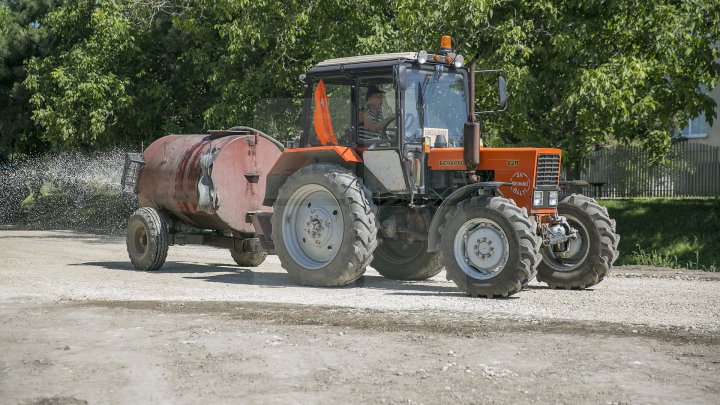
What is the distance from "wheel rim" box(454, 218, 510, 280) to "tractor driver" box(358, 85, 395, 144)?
5.96 ft

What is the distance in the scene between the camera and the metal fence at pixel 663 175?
33031mm

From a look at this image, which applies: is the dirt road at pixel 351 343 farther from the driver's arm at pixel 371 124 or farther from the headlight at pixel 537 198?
the driver's arm at pixel 371 124

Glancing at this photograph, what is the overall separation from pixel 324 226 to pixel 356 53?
8954 millimetres

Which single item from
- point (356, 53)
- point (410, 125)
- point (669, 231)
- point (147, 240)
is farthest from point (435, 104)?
point (669, 231)

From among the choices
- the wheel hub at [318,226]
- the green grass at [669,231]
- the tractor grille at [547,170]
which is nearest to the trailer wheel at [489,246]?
the tractor grille at [547,170]

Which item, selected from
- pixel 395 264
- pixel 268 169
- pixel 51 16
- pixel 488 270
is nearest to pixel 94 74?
pixel 51 16

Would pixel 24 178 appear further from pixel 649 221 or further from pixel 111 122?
pixel 649 221

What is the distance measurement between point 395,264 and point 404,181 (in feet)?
6.39

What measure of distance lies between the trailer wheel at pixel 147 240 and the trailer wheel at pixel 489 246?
207 inches

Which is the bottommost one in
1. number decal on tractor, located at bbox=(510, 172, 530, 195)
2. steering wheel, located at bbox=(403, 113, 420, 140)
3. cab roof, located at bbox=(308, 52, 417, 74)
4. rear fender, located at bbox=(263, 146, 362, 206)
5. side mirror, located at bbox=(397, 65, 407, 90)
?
number decal on tractor, located at bbox=(510, 172, 530, 195)

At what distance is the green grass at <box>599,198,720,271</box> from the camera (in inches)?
830

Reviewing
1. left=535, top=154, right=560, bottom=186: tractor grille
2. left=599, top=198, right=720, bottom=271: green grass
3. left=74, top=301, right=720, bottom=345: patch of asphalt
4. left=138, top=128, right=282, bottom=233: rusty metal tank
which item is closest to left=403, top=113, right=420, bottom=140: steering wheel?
left=535, top=154, right=560, bottom=186: tractor grille

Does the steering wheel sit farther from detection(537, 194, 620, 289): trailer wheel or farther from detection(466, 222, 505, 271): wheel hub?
detection(537, 194, 620, 289): trailer wheel

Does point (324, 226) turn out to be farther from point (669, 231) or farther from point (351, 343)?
point (669, 231)
